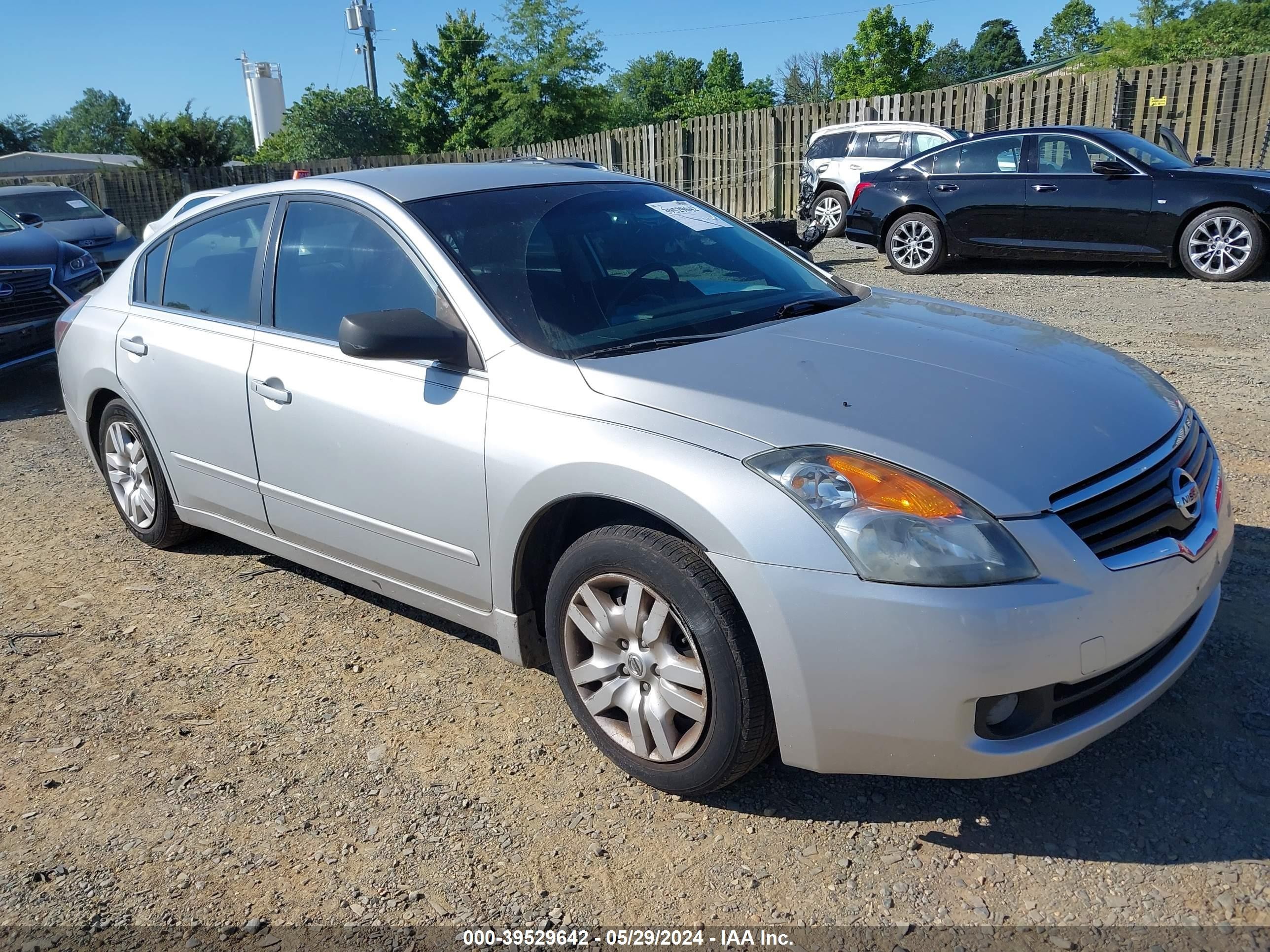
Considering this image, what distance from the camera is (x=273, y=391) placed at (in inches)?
144

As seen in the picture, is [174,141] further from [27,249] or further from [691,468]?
[691,468]

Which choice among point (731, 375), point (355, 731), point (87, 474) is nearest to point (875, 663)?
point (731, 375)

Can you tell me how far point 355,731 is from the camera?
3311 mm

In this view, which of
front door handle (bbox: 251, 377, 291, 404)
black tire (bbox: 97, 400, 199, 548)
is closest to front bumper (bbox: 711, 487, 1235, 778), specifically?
front door handle (bbox: 251, 377, 291, 404)

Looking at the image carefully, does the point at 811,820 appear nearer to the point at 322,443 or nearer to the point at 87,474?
the point at 322,443

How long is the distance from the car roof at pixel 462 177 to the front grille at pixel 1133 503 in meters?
2.31

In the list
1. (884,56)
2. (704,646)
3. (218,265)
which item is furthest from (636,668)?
(884,56)

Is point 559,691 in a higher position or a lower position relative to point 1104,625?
lower

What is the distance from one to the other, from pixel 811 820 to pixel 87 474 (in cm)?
533

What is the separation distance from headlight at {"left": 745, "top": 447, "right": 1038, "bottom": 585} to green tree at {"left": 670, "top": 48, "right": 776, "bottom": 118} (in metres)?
46.0

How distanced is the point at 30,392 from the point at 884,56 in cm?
6091

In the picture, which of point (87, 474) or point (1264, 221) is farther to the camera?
point (1264, 221)

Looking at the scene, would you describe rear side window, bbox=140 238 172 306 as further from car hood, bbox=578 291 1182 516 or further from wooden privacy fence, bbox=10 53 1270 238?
wooden privacy fence, bbox=10 53 1270 238

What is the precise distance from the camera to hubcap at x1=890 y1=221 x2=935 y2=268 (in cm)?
1163
